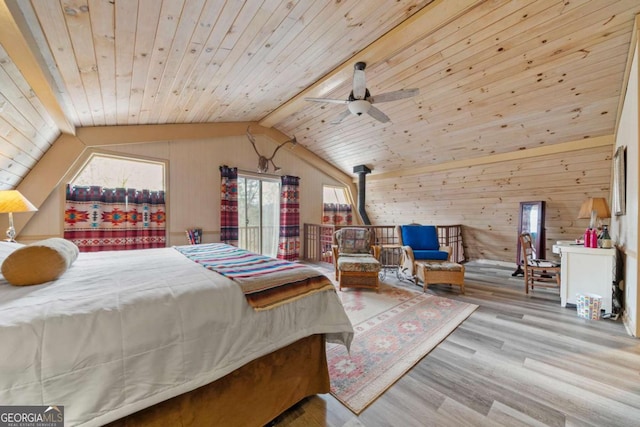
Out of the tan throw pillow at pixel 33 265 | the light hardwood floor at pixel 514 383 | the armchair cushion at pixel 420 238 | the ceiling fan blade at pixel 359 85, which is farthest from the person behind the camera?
the armchair cushion at pixel 420 238

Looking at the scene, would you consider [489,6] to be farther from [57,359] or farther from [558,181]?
[57,359]

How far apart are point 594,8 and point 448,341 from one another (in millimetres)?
3213

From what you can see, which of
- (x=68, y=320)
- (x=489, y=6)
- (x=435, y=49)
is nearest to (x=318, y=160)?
(x=435, y=49)

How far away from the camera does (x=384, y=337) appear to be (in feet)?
7.59

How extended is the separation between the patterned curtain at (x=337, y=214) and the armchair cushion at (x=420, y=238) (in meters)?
2.35

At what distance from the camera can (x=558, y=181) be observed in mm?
4047

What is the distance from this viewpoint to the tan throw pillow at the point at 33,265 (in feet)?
3.87

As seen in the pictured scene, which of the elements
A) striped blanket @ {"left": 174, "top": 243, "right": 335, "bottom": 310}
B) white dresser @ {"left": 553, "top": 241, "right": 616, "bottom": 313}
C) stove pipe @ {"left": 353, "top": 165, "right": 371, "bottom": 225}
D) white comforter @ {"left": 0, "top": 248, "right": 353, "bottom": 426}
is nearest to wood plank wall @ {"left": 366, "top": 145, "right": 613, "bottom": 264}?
stove pipe @ {"left": 353, "top": 165, "right": 371, "bottom": 225}

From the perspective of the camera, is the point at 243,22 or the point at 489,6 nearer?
the point at 243,22

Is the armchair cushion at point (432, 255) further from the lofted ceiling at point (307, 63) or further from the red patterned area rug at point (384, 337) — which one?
the lofted ceiling at point (307, 63)

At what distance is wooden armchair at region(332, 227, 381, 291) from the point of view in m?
3.64

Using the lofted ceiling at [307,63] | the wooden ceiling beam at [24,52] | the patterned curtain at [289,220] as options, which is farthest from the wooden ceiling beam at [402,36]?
the wooden ceiling beam at [24,52]

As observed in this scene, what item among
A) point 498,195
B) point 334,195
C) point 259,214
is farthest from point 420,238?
point 259,214

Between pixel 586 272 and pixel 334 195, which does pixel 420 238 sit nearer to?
pixel 586 272
